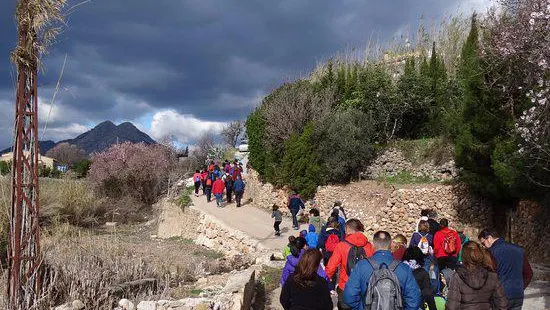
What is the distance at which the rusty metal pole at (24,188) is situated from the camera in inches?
221

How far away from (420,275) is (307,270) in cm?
196

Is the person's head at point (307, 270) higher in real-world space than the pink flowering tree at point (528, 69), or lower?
lower

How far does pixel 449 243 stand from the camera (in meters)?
7.13

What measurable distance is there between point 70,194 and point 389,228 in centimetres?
1510

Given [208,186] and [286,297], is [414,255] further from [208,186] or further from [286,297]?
[208,186]

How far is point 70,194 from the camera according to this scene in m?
21.7

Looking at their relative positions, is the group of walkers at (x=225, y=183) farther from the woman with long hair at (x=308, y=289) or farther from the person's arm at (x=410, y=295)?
the person's arm at (x=410, y=295)

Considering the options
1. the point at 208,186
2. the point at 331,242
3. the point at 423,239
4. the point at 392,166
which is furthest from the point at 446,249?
the point at 208,186

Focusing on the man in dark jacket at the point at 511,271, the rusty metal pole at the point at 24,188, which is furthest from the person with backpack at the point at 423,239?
the rusty metal pole at the point at 24,188

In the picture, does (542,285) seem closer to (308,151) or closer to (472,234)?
(472,234)

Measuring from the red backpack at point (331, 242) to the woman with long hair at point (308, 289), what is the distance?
117 inches

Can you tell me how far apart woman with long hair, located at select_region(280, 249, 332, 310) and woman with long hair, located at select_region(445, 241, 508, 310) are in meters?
1.21

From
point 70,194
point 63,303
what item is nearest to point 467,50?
point 63,303

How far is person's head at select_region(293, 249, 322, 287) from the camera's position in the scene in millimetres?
4121
